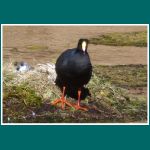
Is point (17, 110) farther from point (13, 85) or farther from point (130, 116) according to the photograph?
point (130, 116)

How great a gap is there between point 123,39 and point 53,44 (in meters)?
0.85

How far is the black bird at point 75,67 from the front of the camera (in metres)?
9.46

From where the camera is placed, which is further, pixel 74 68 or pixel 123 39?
pixel 123 39

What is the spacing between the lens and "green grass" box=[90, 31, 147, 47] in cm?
1013

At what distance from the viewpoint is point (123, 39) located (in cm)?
1019

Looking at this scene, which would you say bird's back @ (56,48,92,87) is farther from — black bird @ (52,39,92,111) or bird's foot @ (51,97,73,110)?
bird's foot @ (51,97,73,110)

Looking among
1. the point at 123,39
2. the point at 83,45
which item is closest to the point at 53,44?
the point at 83,45

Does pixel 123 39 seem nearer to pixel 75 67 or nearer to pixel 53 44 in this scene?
pixel 53 44

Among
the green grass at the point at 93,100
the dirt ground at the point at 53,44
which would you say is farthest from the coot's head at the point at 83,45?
the green grass at the point at 93,100

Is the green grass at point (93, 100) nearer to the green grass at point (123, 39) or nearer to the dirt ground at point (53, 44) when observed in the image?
the dirt ground at point (53, 44)

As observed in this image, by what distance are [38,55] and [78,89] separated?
26.7 inches

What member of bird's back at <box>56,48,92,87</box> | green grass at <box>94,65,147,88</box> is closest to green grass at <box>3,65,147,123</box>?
green grass at <box>94,65,147,88</box>

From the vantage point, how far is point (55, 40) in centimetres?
1012

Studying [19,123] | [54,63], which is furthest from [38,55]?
[19,123]
